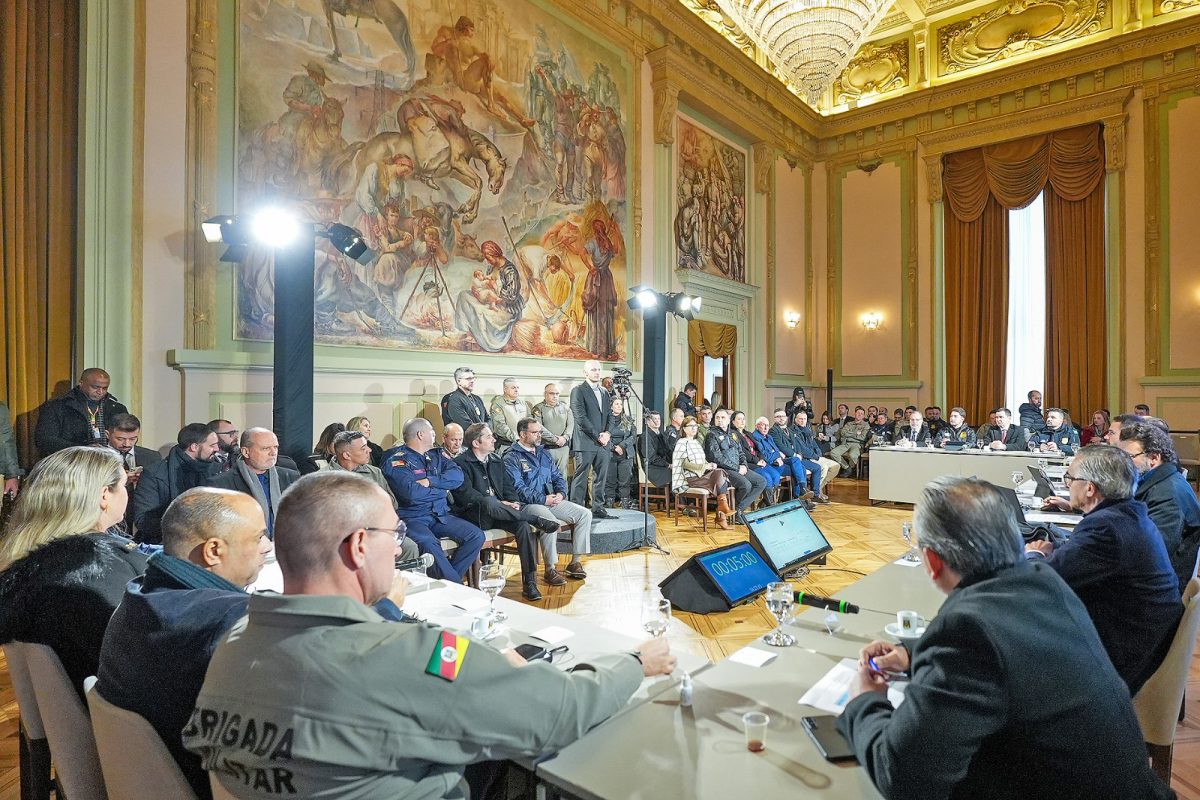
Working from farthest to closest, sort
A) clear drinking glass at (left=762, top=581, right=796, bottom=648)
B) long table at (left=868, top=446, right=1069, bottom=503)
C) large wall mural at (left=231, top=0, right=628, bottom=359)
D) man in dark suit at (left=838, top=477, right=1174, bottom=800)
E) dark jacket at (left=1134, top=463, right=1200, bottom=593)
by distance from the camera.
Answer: long table at (left=868, top=446, right=1069, bottom=503) → large wall mural at (left=231, top=0, right=628, bottom=359) → dark jacket at (left=1134, top=463, right=1200, bottom=593) → clear drinking glass at (left=762, top=581, right=796, bottom=648) → man in dark suit at (left=838, top=477, right=1174, bottom=800)

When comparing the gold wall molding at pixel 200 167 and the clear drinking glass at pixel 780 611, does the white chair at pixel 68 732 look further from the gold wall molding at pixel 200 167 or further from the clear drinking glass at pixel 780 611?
the gold wall molding at pixel 200 167

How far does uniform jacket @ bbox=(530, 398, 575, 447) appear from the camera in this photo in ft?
24.5

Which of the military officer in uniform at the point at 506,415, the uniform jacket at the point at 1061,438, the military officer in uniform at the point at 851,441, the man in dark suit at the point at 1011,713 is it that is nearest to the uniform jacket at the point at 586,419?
the military officer in uniform at the point at 506,415

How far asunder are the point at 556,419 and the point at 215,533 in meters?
5.79

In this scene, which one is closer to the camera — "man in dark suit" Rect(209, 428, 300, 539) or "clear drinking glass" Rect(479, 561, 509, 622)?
"clear drinking glass" Rect(479, 561, 509, 622)

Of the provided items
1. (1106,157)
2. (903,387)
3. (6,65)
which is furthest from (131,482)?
(1106,157)

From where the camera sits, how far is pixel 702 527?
23.7ft

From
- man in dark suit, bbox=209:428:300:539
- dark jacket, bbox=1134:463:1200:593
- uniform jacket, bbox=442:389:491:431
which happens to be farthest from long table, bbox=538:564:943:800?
uniform jacket, bbox=442:389:491:431

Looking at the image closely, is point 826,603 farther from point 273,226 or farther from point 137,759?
point 273,226

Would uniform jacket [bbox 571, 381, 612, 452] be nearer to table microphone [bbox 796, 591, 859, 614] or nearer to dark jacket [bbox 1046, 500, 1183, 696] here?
table microphone [bbox 796, 591, 859, 614]

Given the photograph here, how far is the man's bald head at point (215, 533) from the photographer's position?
1704 millimetres

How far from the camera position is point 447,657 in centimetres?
112

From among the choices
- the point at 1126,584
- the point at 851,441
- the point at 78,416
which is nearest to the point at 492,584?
the point at 1126,584

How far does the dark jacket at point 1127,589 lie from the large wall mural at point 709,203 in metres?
8.40
